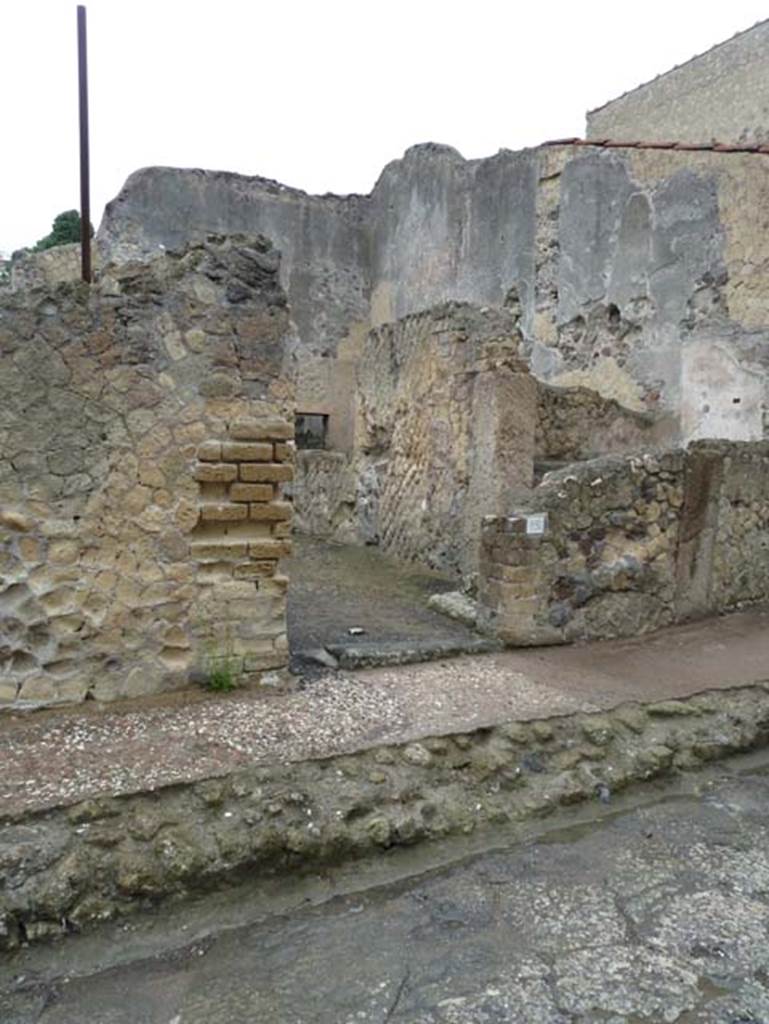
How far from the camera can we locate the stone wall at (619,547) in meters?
4.42

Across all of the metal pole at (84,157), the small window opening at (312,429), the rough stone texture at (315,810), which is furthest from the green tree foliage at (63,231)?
the rough stone texture at (315,810)

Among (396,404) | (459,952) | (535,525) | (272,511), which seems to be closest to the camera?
(459,952)

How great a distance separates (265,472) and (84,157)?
63.9 inches

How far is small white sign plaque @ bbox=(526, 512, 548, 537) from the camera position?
4.39 metres

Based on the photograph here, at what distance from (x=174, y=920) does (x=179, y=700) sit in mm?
1090

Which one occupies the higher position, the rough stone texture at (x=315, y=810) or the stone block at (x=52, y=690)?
the stone block at (x=52, y=690)

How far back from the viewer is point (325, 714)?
3.17 metres

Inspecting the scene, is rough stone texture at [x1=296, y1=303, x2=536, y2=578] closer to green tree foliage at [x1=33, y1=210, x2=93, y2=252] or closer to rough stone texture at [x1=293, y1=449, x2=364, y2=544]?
rough stone texture at [x1=293, y1=449, x2=364, y2=544]

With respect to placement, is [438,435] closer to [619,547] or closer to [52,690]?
[619,547]

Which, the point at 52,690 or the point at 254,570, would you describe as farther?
the point at 254,570

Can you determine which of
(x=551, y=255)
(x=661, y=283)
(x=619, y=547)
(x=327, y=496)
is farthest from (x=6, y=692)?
(x=551, y=255)

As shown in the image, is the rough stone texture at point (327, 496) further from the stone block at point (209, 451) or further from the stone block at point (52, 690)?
the stone block at point (52, 690)

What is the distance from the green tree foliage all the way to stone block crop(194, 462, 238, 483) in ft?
59.9

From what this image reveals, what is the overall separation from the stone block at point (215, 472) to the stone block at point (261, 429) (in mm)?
132
